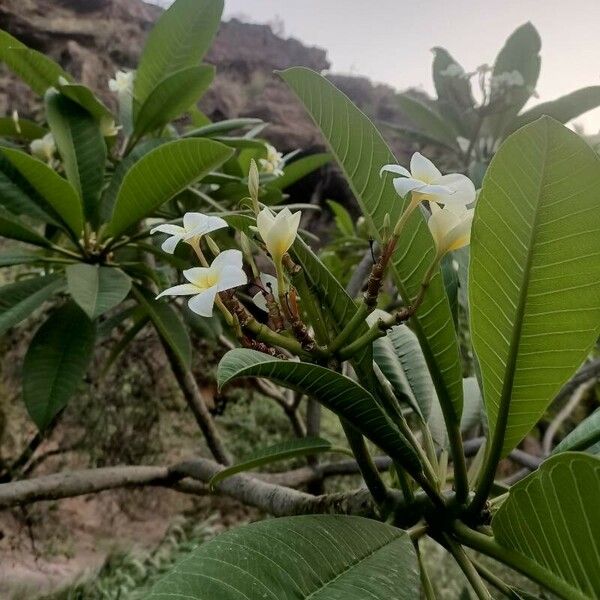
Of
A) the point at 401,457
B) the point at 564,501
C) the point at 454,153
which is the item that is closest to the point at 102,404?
the point at 454,153

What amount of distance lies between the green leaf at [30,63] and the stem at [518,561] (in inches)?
41.0

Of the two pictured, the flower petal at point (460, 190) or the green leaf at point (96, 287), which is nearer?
the flower petal at point (460, 190)

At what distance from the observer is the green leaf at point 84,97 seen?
947 mm

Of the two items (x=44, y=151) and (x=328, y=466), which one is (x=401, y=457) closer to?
(x=328, y=466)

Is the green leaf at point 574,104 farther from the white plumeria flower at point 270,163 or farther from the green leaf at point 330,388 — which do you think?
the green leaf at point 330,388

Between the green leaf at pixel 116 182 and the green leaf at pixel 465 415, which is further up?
the green leaf at pixel 116 182

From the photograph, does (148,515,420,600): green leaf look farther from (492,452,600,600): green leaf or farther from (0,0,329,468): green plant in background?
(0,0,329,468): green plant in background

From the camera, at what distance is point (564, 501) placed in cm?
32

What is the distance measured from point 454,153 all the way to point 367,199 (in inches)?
69.3

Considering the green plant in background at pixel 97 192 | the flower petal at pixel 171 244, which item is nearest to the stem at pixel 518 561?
the flower petal at pixel 171 244

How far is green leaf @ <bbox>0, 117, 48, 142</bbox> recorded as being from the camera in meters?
1.10

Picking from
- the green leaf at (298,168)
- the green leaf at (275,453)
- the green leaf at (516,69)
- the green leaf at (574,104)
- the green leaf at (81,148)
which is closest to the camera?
the green leaf at (275,453)

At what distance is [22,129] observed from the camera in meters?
1.16

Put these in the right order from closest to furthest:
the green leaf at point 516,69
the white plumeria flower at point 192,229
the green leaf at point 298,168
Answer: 1. the white plumeria flower at point 192,229
2. the green leaf at point 298,168
3. the green leaf at point 516,69
